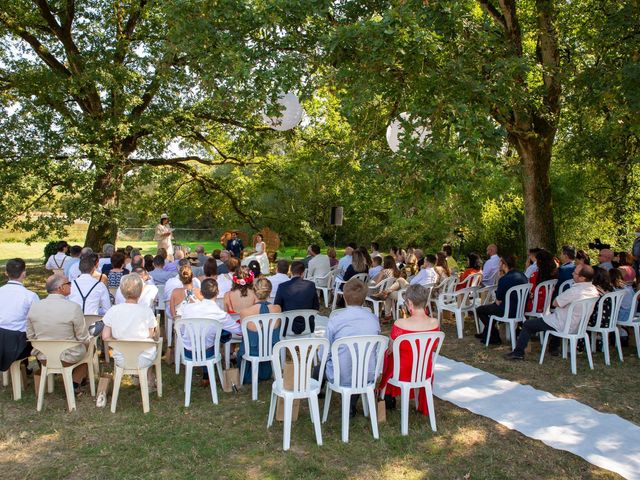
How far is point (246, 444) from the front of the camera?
165 inches

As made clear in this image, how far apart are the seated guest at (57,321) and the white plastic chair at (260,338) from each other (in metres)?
1.51

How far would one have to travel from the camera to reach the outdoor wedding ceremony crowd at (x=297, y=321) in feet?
14.3

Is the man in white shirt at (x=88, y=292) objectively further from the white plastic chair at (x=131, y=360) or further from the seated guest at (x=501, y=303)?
the seated guest at (x=501, y=303)

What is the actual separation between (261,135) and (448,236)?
23.0ft

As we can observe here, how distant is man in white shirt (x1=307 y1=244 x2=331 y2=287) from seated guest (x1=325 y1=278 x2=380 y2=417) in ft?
19.4

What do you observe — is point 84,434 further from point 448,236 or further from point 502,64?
point 448,236

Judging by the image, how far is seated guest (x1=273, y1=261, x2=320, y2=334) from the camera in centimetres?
582

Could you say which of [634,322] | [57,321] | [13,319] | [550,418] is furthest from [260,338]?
[634,322]

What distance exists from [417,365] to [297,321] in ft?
6.15

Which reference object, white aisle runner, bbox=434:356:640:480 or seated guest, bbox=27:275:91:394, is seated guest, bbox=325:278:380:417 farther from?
seated guest, bbox=27:275:91:394

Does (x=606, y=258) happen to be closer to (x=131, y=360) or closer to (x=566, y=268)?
(x=566, y=268)

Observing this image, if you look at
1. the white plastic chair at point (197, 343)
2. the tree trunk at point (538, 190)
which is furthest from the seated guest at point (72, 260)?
the tree trunk at point (538, 190)

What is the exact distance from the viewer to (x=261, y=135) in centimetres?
1427

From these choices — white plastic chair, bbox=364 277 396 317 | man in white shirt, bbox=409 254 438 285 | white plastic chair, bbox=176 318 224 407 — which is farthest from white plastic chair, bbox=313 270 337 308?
white plastic chair, bbox=176 318 224 407
